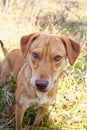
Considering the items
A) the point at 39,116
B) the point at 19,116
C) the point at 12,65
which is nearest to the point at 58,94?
the point at 39,116

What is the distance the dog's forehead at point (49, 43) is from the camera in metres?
4.08

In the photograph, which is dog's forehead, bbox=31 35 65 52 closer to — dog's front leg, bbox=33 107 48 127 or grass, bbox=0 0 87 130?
dog's front leg, bbox=33 107 48 127

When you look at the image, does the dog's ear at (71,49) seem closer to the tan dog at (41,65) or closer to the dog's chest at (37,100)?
the tan dog at (41,65)

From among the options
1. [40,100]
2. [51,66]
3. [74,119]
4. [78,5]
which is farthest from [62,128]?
[78,5]

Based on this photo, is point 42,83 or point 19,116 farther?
point 19,116

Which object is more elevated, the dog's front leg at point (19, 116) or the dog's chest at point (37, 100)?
the dog's chest at point (37, 100)

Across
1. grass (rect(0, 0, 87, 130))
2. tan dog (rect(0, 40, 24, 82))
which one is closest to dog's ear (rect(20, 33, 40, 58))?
tan dog (rect(0, 40, 24, 82))

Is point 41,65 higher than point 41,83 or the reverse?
higher

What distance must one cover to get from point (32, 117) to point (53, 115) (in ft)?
1.11

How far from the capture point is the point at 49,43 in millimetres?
4098

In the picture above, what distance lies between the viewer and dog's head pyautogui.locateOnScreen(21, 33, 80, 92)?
386 centimetres

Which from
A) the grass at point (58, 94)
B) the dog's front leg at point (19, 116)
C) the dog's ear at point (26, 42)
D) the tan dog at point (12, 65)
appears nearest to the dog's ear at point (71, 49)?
the dog's ear at point (26, 42)

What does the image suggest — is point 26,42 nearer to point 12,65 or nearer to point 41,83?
point 41,83

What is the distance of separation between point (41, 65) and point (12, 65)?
5.25ft
